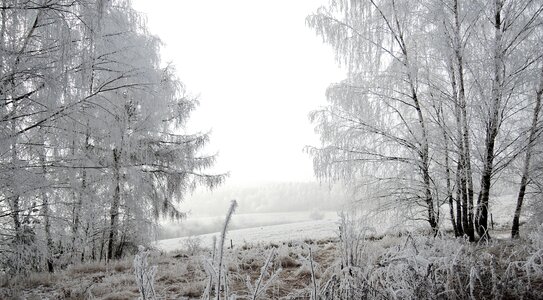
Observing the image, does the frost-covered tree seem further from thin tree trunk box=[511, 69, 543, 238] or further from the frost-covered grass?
the frost-covered grass

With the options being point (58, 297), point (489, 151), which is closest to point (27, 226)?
point (58, 297)

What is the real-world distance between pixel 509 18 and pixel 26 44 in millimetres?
7403

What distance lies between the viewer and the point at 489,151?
19.0 ft

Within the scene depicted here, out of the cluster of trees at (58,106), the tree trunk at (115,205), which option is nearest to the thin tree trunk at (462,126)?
the cluster of trees at (58,106)

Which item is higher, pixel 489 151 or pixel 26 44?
pixel 26 44

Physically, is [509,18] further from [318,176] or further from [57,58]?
[57,58]

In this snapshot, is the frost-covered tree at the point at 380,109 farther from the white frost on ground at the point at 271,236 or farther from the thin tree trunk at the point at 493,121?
the white frost on ground at the point at 271,236

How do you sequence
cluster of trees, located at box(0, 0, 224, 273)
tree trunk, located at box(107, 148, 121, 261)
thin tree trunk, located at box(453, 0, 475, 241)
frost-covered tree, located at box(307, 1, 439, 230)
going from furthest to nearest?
tree trunk, located at box(107, 148, 121, 261), frost-covered tree, located at box(307, 1, 439, 230), thin tree trunk, located at box(453, 0, 475, 241), cluster of trees, located at box(0, 0, 224, 273)

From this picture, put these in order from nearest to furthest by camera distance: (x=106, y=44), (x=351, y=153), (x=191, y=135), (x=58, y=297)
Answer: (x=58, y=297)
(x=106, y=44)
(x=351, y=153)
(x=191, y=135)

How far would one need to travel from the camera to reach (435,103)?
657 centimetres

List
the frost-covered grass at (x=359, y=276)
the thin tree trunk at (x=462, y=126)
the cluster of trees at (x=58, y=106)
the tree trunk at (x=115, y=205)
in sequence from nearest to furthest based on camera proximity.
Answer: the frost-covered grass at (x=359, y=276), the cluster of trees at (x=58, y=106), the thin tree trunk at (x=462, y=126), the tree trunk at (x=115, y=205)

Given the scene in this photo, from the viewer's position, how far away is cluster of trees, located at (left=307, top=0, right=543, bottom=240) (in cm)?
573

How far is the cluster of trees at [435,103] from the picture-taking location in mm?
5730

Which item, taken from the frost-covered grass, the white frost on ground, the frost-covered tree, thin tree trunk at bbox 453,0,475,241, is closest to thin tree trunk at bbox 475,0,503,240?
thin tree trunk at bbox 453,0,475,241
